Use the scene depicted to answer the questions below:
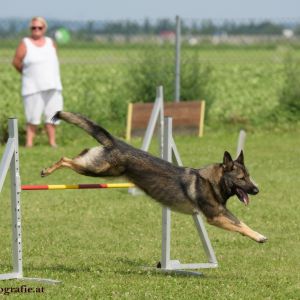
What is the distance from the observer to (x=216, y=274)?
7992 mm

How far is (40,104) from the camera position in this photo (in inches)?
596

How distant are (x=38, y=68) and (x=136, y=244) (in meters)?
6.22

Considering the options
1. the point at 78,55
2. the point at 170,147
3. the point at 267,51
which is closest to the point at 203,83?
the point at 170,147

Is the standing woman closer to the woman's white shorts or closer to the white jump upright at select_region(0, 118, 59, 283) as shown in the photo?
the woman's white shorts

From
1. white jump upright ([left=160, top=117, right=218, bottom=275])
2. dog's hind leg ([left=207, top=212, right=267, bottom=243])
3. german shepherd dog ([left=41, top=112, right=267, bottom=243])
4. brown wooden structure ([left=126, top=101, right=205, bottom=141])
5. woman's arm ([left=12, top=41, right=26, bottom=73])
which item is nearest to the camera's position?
dog's hind leg ([left=207, top=212, right=267, bottom=243])

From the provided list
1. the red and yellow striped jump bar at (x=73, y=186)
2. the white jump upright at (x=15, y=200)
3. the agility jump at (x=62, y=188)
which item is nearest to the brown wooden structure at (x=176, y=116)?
the agility jump at (x=62, y=188)

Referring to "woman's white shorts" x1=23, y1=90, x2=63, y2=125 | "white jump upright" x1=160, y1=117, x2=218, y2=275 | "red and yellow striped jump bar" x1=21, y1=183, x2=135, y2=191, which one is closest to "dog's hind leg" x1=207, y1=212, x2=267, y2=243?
"white jump upright" x1=160, y1=117, x2=218, y2=275

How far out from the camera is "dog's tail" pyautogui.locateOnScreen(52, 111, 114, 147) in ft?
25.6

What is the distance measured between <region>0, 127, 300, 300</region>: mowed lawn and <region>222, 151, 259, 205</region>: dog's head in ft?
2.13

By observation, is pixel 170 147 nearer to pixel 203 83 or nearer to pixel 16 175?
pixel 16 175

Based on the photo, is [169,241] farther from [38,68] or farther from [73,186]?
[38,68]

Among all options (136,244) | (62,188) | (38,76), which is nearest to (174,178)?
(62,188)

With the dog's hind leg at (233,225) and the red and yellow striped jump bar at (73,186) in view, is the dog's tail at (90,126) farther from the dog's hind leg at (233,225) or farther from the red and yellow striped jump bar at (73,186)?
the dog's hind leg at (233,225)

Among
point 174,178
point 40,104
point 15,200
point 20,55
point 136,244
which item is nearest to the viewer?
point 15,200
